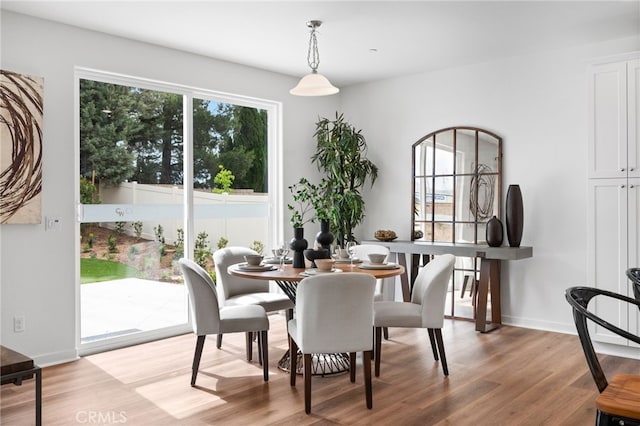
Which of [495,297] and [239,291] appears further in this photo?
[495,297]

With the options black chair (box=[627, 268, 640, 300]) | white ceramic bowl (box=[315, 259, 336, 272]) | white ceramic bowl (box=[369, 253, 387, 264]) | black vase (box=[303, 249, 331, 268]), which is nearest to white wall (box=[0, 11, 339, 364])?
black vase (box=[303, 249, 331, 268])

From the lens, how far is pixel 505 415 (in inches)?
119

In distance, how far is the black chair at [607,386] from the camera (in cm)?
158

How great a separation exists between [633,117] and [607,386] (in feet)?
10.6

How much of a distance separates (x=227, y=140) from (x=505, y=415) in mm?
3802

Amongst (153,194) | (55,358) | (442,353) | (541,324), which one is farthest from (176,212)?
(541,324)

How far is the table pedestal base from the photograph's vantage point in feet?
12.4

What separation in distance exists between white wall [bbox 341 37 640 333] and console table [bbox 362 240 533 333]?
20 centimetres

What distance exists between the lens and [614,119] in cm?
431

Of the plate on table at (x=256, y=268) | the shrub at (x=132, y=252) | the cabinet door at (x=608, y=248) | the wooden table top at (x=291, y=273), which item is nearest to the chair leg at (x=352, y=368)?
the wooden table top at (x=291, y=273)

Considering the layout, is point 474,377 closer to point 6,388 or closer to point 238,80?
point 6,388

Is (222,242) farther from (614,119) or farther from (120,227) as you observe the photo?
(614,119)

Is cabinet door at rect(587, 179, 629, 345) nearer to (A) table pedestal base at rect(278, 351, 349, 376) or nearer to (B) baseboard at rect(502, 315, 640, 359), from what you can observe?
(B) baseboard at rect(502, 315, 640, 359)

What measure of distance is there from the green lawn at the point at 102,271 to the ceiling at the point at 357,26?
6.47 feet
